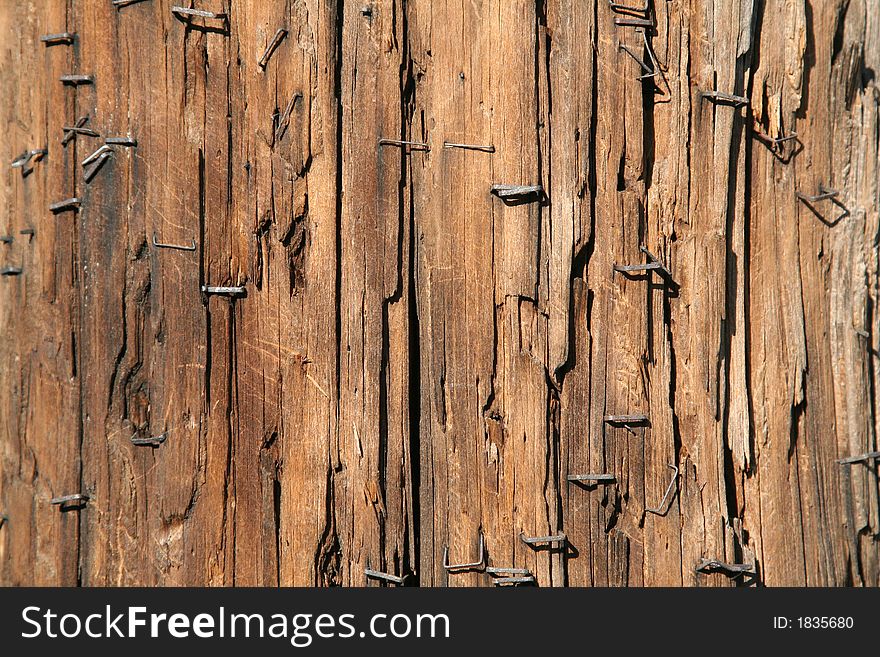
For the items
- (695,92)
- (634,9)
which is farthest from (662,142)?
(634,9)

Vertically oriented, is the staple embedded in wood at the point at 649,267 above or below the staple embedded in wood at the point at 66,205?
below

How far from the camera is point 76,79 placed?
2170mm

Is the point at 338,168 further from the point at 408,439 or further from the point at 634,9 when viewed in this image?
the point at 634,9

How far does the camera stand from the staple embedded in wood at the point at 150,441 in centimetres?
216

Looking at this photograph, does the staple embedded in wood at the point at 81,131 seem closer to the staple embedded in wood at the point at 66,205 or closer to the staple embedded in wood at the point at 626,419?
the staple embedded in wood at the point at 66,205

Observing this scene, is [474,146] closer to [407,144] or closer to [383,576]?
[407,144]

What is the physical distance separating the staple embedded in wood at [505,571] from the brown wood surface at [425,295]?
0.03 metres

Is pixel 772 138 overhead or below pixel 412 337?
overhead

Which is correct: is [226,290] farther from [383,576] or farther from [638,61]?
[638,61]

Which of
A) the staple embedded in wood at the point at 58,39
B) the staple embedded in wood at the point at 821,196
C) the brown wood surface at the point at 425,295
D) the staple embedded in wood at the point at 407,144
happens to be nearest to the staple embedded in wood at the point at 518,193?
the brown wood surface at the point at 425,295

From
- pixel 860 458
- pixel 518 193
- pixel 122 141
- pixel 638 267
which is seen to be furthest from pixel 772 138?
pixel 122 141

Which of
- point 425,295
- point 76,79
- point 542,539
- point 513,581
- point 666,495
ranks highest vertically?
point 76,79

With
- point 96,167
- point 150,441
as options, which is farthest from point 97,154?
point 150,441

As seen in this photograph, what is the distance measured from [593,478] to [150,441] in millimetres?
1449
